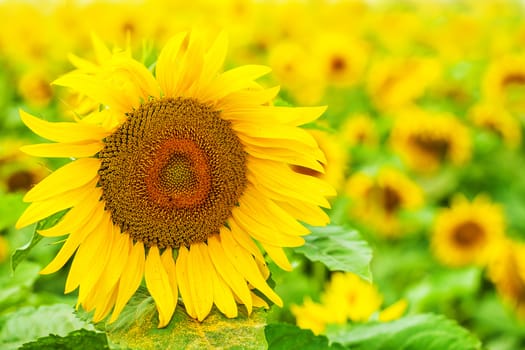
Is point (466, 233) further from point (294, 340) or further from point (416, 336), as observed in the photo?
Answer: point (294, 340)

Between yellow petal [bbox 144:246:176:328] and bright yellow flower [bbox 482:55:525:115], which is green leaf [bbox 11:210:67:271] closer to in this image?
Answer: yellow petal [bbox 144:246:176:328]

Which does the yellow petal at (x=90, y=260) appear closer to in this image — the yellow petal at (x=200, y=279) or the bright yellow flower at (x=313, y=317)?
the yellow petal at (x=200, y=279)

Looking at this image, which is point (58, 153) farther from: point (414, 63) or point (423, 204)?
point (414, 63)

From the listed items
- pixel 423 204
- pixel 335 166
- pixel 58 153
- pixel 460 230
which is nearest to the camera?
pixel 58 153

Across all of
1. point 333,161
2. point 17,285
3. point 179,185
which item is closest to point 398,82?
point 333,161

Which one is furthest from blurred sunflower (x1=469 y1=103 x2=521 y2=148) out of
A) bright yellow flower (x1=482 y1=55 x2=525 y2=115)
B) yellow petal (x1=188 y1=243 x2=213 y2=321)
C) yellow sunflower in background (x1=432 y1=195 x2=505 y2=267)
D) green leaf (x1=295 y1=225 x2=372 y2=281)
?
yellow petal (x1=188 y1=243 x2=213 y2=321)

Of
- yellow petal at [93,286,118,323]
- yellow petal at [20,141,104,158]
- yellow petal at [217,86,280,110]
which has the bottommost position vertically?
yellow petal at [93,286,118,323]

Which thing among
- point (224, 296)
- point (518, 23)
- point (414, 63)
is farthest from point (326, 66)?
point (224, 296)
